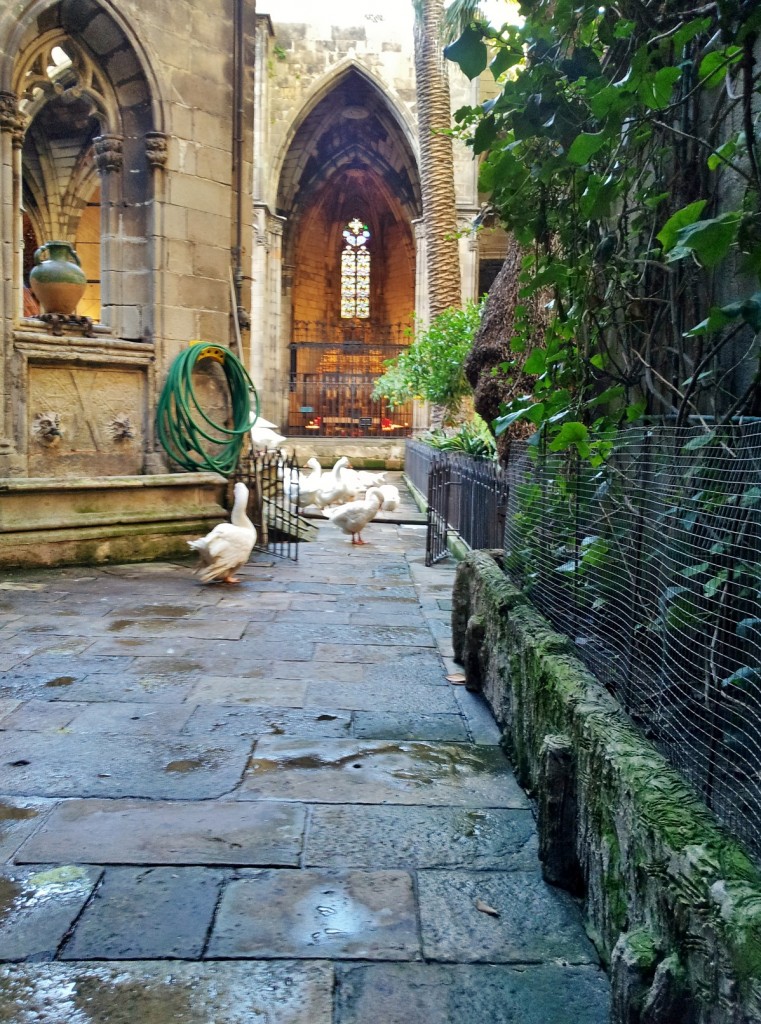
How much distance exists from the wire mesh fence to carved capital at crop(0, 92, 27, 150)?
6496 mm

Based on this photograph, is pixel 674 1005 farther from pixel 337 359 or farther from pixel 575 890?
pixel 337 359

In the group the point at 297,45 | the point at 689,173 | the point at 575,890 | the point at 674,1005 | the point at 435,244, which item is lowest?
the point at 575,890

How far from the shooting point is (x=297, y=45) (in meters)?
23.7

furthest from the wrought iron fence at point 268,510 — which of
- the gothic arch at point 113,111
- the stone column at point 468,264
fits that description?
the stone column at point 468,264

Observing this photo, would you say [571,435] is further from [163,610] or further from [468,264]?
[468,264]

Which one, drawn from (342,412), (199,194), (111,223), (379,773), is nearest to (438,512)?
(199,194)

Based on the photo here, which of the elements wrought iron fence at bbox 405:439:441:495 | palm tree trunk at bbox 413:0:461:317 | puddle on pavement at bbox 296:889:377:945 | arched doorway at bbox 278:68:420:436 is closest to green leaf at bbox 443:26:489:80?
puddle on pavement at bbox 296:889:377:945

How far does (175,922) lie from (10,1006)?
46cm

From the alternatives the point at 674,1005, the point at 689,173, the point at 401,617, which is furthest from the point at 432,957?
the point at 401,617

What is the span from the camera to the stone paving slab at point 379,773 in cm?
321

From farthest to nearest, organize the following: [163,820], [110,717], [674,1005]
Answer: [110,717] → [163,820] → [674,1005]

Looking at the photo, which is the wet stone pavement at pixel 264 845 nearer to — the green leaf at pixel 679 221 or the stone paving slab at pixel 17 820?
the stone paving slab at pixel 17 820

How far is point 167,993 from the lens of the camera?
2.08m

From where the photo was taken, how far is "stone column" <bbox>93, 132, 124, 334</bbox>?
8.79 m
